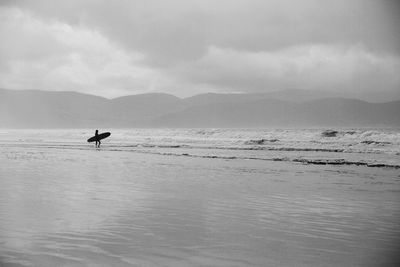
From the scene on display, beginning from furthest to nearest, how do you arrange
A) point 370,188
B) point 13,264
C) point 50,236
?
1. point 370,188
2. point 50,236
3. point 13,264

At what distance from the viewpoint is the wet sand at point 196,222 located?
546cm

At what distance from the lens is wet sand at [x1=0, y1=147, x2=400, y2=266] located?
546 cm

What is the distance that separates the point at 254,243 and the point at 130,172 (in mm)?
10801

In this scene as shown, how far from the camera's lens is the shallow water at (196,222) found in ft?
17.9

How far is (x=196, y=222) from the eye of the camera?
24.5 ft

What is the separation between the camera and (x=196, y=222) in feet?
24.5

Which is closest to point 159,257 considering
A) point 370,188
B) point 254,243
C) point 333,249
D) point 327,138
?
point 254,243

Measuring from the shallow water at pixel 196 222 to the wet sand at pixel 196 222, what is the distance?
0.02m

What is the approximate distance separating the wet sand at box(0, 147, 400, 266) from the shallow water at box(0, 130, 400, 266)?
2cm

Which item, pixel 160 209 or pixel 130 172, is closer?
pixel 160 209

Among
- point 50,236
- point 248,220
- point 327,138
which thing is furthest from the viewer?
point 327,138

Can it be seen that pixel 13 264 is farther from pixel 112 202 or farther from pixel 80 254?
pixel 112 202

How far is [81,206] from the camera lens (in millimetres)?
8758

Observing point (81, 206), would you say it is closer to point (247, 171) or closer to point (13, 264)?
point (13, 264)
